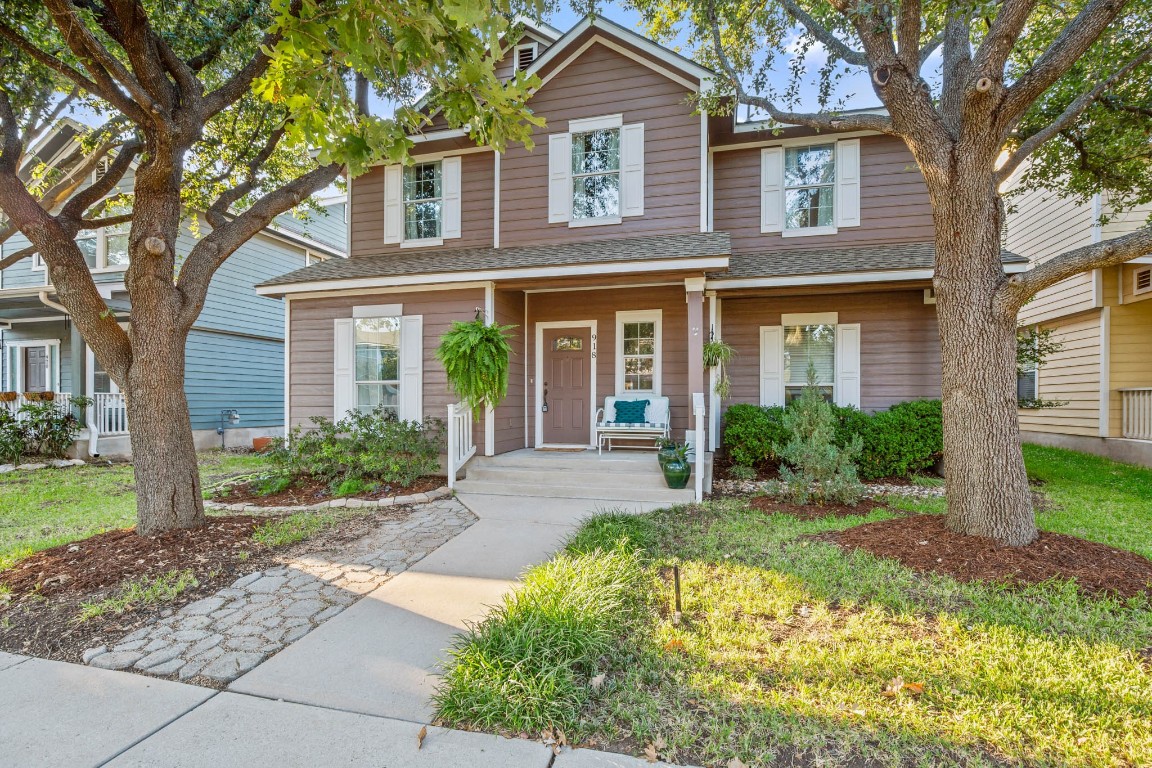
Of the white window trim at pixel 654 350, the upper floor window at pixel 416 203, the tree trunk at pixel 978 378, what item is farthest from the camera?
the upper floor window at pixel 416 203

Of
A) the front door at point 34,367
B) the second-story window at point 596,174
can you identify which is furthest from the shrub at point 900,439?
the front door at point 34,367

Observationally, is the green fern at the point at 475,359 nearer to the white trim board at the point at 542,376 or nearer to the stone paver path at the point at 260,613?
the white trim board at the point at 542,376

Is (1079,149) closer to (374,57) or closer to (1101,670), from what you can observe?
(1101,670)

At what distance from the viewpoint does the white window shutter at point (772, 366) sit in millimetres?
8531

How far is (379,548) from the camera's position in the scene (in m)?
4.54

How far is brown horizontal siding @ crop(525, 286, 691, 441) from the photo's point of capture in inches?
324

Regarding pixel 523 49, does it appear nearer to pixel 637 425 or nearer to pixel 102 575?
pixel 637 425

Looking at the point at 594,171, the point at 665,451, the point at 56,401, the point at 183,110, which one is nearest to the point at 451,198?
the point at 594,171

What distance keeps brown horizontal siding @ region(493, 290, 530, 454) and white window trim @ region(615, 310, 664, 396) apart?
1.53 m

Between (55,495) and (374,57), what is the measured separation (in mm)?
7713

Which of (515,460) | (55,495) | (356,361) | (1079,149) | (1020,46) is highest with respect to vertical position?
(1020,46)

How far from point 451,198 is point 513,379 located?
134 inches

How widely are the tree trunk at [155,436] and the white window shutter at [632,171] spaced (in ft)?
19.4

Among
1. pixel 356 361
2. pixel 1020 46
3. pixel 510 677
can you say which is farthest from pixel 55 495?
pixel 1020 46
